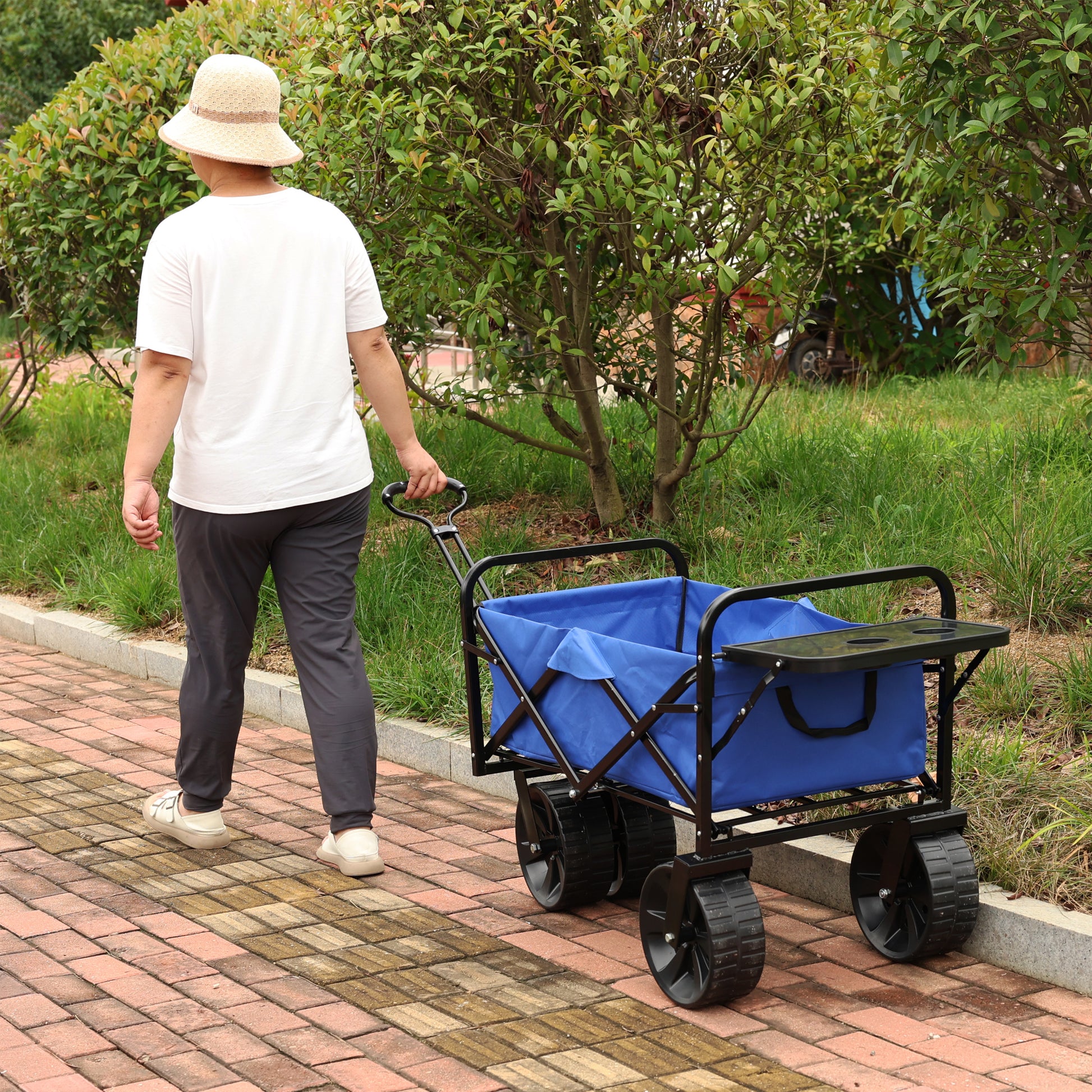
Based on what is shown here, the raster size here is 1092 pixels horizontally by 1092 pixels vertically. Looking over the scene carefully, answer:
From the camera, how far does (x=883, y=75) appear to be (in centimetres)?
549

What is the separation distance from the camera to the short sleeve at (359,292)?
173 inches

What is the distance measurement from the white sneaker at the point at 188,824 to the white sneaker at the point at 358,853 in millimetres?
451

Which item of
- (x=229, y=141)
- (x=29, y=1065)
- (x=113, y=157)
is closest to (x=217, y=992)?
(x=29, y=1065)

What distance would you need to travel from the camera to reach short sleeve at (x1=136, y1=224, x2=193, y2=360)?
4.15 m

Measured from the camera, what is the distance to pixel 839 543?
6.10 metres

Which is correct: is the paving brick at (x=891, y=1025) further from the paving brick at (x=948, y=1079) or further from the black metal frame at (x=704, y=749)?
the black metal frame at (x=704, y=749)

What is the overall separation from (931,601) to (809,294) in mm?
1772

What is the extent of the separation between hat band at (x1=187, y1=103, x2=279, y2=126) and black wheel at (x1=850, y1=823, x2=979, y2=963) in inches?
101

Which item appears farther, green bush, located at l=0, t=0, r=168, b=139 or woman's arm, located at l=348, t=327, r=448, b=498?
green bush, located at l=0, t=0, r=168, b=139

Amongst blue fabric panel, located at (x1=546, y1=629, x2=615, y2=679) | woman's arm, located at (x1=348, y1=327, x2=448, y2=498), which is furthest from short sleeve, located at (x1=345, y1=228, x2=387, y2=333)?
blue fabric panel, located at (x1=546, y1=629, x2=615, y2=679)

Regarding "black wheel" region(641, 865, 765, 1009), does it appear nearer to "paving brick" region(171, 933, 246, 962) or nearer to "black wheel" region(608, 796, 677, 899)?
"black wheel" region(608, 796, 677, 899)

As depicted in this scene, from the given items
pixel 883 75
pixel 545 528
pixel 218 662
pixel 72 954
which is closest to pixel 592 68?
pixel 883 75

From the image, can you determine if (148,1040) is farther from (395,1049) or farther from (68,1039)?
(395,1049)

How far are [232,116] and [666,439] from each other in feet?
10.4
